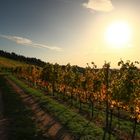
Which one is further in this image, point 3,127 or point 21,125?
point 21,125

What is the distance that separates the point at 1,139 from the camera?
95.0 ft

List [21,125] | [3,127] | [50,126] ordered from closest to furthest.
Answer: [3,127] → [21,125] → [50,126]

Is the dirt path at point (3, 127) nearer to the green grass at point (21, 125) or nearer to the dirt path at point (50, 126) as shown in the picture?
the green grass at point (21, 125)

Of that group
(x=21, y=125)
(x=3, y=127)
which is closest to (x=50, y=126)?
(x=21, y=125)

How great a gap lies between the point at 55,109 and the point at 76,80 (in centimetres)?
1699

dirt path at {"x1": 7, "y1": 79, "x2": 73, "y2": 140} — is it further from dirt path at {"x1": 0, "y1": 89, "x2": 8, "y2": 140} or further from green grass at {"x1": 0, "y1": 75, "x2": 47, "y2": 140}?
dirt path at {"x1": 0, "y1": 89, "x2": 8, "y2": 140}

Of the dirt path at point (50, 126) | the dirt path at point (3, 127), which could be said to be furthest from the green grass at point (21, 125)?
the dirt path at point (50, 126)

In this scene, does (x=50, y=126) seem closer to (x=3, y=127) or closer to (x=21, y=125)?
(x=21, y=125)

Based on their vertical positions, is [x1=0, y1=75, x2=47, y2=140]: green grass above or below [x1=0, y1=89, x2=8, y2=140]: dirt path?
above

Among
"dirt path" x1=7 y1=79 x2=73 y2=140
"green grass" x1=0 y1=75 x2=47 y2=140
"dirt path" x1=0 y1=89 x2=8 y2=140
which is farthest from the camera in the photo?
"dirt path" x1=7 y1=79 x2=73 y2=140

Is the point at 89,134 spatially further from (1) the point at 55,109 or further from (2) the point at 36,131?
(1) the point at 55,109

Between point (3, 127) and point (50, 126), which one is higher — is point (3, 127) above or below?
below

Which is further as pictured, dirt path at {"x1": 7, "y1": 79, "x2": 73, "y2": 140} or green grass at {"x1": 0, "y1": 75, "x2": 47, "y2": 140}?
dirt path at {"x1": 7, "y1": 79, "x2": 73, "y2": 140}

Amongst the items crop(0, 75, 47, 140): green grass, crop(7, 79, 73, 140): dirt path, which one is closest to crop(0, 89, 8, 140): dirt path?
crop(0, 75, 47, 140): green grass
